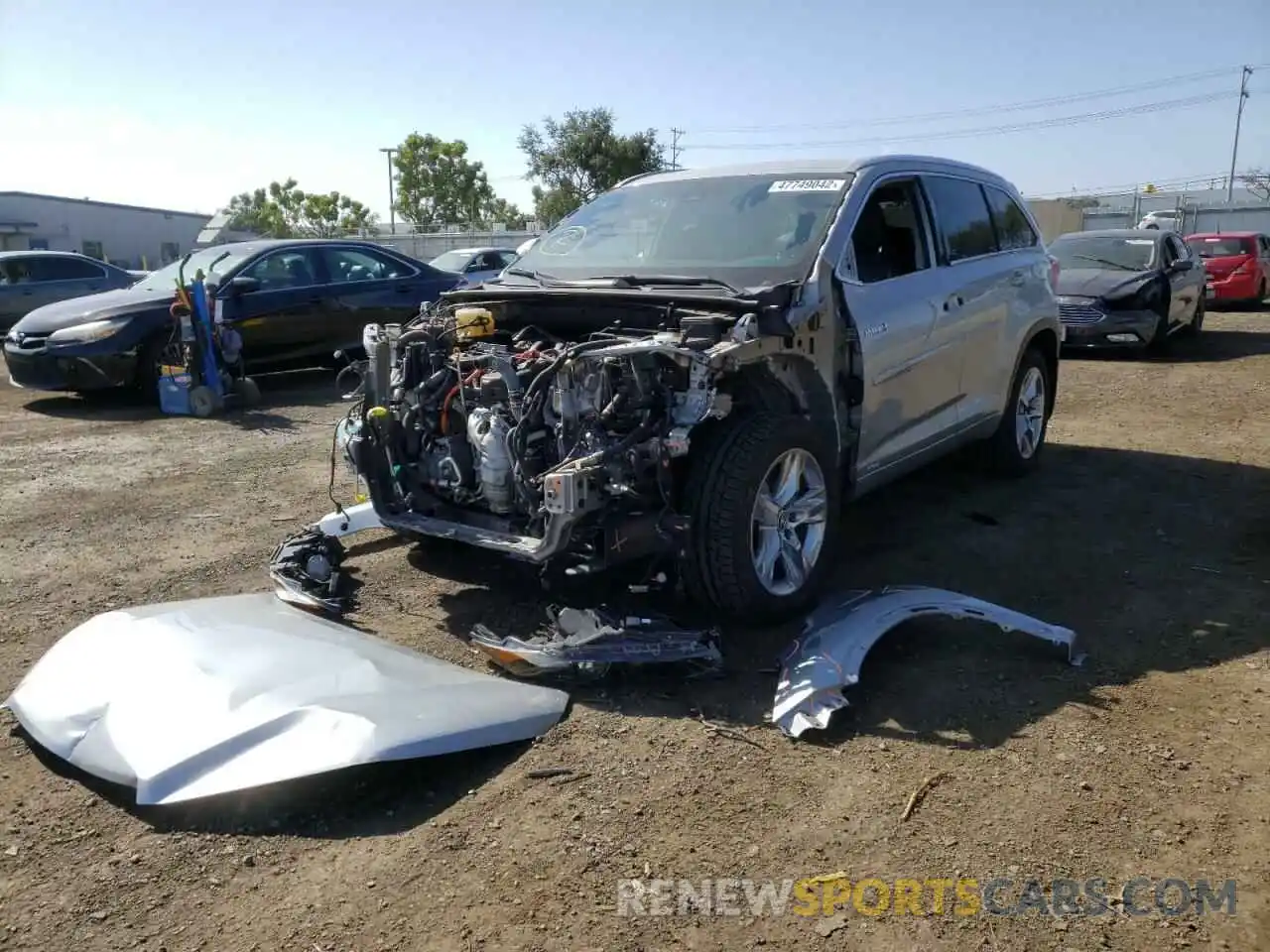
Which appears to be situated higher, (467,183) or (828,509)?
(467,183)

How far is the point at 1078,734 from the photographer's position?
3.32 metres

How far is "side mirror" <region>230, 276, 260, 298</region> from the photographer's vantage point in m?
9.47

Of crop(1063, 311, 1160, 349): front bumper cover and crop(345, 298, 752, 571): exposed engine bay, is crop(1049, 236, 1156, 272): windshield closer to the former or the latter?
crop(1063, 311, 1160, 349): front bumper cover

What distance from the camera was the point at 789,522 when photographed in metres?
4.27

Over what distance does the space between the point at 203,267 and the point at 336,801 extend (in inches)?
340

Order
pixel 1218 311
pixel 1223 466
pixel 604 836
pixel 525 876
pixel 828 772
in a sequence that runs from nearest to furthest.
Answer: pixel 525 876, pixel 604 836, pixel 828 772, pixel 1223 466, pixel 1218 311

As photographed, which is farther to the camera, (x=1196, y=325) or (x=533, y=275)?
(x=1196, y=325)

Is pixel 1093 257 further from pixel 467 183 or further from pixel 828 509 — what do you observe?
pixel 467 183

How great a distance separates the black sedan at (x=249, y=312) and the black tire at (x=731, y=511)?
670 centimetres

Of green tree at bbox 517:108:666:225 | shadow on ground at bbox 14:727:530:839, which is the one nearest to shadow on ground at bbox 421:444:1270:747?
shadow on ground at bbox 14:727:530:839

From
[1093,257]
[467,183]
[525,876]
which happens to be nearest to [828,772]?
[525,876]

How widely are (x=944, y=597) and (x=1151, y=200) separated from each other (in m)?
37.8

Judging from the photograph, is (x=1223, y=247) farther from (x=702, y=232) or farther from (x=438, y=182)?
(x=438, y=182)

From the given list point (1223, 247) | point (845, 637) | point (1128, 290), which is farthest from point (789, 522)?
point (1223, 247)
